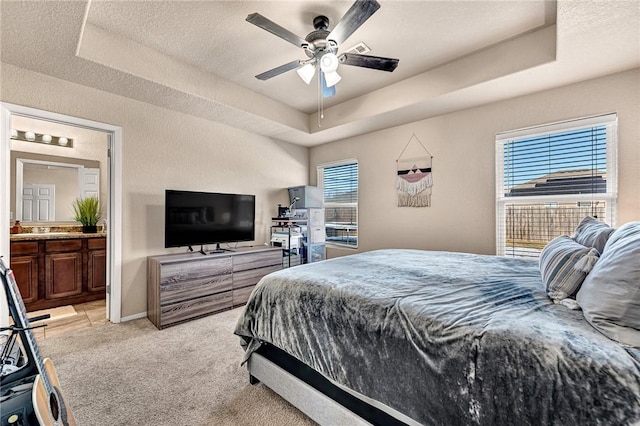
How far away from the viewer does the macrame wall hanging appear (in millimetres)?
3752

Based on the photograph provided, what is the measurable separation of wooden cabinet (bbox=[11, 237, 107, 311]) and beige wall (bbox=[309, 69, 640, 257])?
359 centimetres

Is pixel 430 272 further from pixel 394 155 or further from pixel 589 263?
pixel 394 155

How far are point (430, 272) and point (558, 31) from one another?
6.77ft

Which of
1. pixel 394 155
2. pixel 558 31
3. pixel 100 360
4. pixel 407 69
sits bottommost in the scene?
pixel 100 360

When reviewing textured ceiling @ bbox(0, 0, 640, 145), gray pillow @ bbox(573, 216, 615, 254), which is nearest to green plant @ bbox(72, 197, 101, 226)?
textured ceiling @ bbox(0, 0, 640, 145)

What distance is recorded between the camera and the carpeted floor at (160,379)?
5.36 feet

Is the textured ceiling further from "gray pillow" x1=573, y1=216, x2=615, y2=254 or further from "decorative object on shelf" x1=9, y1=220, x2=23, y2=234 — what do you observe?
"decorative object on shelf" x1=9, y1=220, x2=23, y2=234

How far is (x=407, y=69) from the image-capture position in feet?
10.2

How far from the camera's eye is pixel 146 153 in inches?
129

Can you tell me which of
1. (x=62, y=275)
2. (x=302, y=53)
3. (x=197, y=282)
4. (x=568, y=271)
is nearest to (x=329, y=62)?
(x=302, y=53)

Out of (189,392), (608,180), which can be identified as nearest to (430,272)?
(189,392)

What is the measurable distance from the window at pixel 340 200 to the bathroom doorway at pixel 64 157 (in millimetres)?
3140

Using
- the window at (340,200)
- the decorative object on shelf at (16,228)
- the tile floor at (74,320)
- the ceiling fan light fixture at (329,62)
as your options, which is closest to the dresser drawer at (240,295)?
the tile floor at (74,320)

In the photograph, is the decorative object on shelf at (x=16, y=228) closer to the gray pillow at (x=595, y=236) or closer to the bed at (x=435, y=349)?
the bed at (x=435, y=349)
